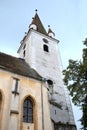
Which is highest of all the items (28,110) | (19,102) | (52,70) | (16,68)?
(52,70)

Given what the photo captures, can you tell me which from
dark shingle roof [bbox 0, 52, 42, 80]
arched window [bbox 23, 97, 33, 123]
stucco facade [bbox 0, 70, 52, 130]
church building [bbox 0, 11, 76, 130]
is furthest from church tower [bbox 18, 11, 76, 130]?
arched window [bbox 23, 97, 33, 123]

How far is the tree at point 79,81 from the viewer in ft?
40.0

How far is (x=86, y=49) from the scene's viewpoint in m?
13.5

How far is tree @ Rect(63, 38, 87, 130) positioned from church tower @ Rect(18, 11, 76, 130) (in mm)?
3359

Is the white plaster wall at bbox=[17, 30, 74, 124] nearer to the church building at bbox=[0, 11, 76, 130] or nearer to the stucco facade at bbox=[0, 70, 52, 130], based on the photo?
the church building at bbox=[0, 11, 76, 130]

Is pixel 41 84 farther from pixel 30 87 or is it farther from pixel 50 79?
pixel 50 79

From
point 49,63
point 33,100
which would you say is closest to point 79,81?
point 33,100

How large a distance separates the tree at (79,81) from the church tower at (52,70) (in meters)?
3.36

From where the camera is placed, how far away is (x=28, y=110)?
1367 cm

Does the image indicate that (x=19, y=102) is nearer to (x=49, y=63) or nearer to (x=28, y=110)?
(x=28, y=110)

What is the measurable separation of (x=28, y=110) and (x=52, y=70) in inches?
323

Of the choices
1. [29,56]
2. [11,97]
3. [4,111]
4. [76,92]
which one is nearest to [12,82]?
[11,97]

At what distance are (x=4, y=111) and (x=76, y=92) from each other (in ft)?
18.5

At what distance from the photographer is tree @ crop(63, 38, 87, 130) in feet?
40.0
